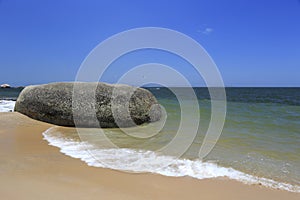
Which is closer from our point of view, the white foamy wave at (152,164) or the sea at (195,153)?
the white foamy wave at (152,164)

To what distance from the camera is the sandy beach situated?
293 centimetres

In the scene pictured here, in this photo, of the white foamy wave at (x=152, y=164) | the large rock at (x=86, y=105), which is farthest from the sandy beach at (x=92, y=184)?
the large rock at (x=86, y=105)

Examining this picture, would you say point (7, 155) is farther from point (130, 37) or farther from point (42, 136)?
point (130, 37)

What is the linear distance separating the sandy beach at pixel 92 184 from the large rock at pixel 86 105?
11.9 feet

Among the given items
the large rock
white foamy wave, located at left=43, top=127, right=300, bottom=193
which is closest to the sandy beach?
white foamy wave, located at left=43, top=127, right=300, bottom=193

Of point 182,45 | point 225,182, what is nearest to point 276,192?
point 225,182

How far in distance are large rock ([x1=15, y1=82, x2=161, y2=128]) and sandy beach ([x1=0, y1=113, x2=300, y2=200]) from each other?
11.9ft

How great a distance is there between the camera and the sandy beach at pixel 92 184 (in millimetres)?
2933

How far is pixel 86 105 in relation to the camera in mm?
8039

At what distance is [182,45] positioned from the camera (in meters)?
6.59

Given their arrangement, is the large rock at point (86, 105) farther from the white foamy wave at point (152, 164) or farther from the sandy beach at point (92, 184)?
the sandy beach at point (92, 184)

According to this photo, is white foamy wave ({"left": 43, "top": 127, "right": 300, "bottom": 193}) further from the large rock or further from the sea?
the large rock

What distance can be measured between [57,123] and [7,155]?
377 centimetres

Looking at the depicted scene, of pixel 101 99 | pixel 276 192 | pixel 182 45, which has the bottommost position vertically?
pixel 276 192
